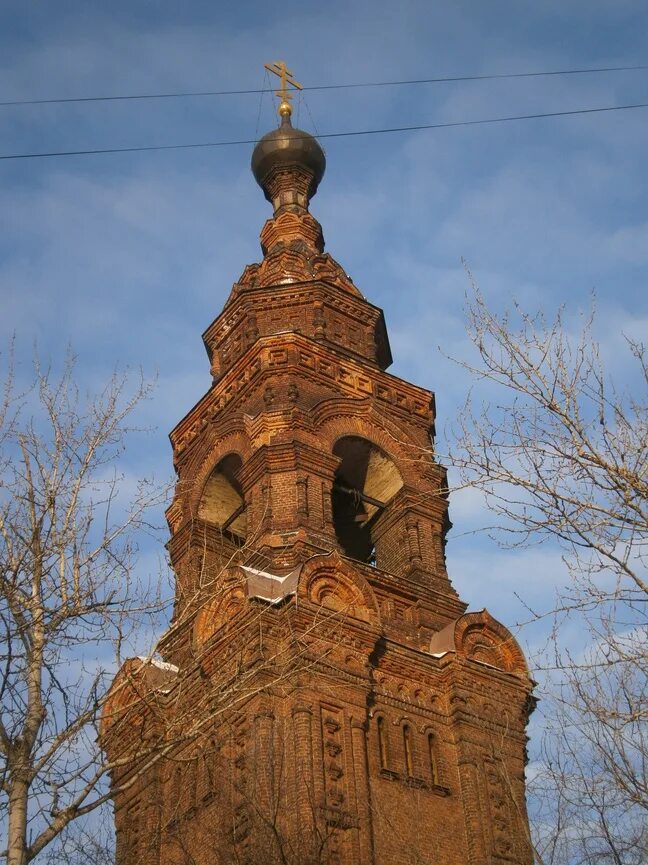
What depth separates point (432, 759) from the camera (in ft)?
49.6

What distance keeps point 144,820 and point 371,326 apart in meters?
9.81

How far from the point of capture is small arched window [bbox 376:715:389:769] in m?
14.7

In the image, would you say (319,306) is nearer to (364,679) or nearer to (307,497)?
(307,497)

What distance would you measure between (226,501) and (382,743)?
584 centimetres

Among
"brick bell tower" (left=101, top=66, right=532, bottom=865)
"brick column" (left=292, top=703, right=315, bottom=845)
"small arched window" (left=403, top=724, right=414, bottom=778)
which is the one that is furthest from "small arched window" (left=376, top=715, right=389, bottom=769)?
"brick column" (left=292, top=703, right=315, bottom=845)

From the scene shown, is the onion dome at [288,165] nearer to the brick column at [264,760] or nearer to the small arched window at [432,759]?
the small arched window at [432,759]

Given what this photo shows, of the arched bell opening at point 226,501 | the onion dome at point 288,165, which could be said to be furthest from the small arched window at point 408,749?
the onion dome at point 288,165

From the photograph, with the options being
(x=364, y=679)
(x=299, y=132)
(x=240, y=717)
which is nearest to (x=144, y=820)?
(x=240, y=717)

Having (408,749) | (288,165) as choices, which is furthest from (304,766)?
(288,165)

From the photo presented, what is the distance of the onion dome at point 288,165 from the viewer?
25.9 meters

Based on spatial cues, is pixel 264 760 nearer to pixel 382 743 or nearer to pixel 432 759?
pixel 382 743

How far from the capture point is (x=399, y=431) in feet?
63.9

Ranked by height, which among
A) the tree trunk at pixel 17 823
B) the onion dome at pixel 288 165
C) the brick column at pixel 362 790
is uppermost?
the onion dome at pixel 288 165

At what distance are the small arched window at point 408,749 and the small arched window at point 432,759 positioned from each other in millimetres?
286
